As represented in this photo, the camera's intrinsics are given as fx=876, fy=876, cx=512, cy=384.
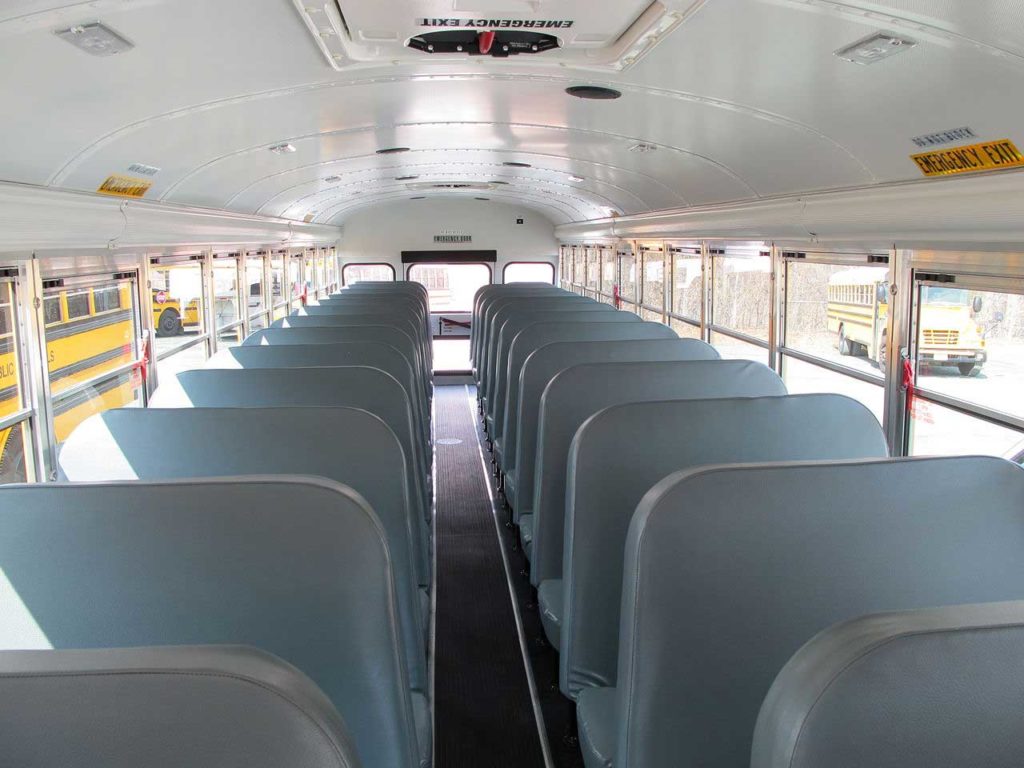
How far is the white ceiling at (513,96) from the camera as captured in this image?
247cm

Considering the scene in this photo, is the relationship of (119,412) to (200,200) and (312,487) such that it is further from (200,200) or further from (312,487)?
(200,200)

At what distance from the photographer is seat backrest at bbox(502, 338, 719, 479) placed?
4102mm

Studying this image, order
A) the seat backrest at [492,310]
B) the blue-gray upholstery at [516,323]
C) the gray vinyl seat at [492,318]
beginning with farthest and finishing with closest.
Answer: the seat backrest at [492,310] → the gray vinyl seat at [492,318] → the blue-gray upholstery at [516,323]

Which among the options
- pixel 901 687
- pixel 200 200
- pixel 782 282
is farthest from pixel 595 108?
pixel 901 687

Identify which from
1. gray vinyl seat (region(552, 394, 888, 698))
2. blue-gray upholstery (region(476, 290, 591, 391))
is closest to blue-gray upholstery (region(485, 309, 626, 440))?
blue-gray upholstery (region(476, 290, 591, 391))

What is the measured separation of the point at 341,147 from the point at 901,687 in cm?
551

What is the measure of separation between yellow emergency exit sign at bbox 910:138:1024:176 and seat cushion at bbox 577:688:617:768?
2.17m

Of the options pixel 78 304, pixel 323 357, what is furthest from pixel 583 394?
pixel 78 304

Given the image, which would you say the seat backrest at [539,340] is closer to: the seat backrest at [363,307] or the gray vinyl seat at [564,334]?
the gray vinyl seat at [564,334]

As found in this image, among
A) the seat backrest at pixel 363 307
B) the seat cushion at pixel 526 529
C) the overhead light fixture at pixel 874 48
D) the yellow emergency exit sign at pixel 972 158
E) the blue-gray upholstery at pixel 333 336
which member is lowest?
the seat cushion at pixel 526 529

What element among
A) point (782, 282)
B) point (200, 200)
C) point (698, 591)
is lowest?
point (698, 591)

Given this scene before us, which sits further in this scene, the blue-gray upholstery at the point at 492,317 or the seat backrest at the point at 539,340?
the blue-gray upholstery at the point at 492,317

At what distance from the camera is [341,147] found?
5.89 metres

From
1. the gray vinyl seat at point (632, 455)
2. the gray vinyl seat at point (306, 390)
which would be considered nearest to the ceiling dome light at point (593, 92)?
the gray vinyl seat at point (306, 390)
